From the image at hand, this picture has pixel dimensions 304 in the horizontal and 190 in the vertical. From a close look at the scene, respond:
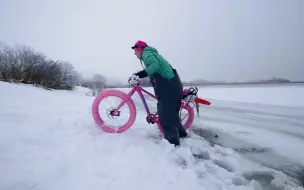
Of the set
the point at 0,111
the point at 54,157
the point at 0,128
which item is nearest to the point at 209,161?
the point at 54,157

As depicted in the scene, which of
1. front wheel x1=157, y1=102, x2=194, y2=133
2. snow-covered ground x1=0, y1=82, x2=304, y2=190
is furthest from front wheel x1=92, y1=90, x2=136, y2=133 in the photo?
front wheel x1=157, y1=102, x2=194, y2=133

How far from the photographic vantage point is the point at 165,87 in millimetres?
3777

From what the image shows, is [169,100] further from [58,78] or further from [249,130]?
[58,78]

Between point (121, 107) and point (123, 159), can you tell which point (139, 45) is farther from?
point (123, 159)

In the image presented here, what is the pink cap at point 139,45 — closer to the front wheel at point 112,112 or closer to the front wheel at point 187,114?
the front wheel at point 112,112

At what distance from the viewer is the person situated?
144 inches

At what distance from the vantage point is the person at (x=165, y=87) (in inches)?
144

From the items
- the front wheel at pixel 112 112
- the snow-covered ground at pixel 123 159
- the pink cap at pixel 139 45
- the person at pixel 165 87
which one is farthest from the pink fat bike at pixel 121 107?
the pink cap at pixel 139 45

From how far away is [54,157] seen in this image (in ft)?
8.34

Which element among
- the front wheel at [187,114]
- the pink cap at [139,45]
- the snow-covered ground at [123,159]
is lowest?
the snow-covered ground at [123,159]

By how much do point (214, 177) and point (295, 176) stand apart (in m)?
1.19

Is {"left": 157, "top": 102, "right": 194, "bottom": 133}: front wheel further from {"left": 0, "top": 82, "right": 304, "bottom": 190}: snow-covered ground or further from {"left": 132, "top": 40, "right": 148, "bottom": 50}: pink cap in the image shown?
{"left": 132, "top": 40, "right": 148, "bottom": 50}: pink cap

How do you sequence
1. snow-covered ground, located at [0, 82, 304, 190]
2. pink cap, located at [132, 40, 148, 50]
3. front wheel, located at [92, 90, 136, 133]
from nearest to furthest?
snow-covered ground, located at [0, 82, 304, 190]
pink cap, located at [132, 40, 148, 50]
front wheel, located at [92, 90, 136, 133]

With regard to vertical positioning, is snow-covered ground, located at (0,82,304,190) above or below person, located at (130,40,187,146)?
below
